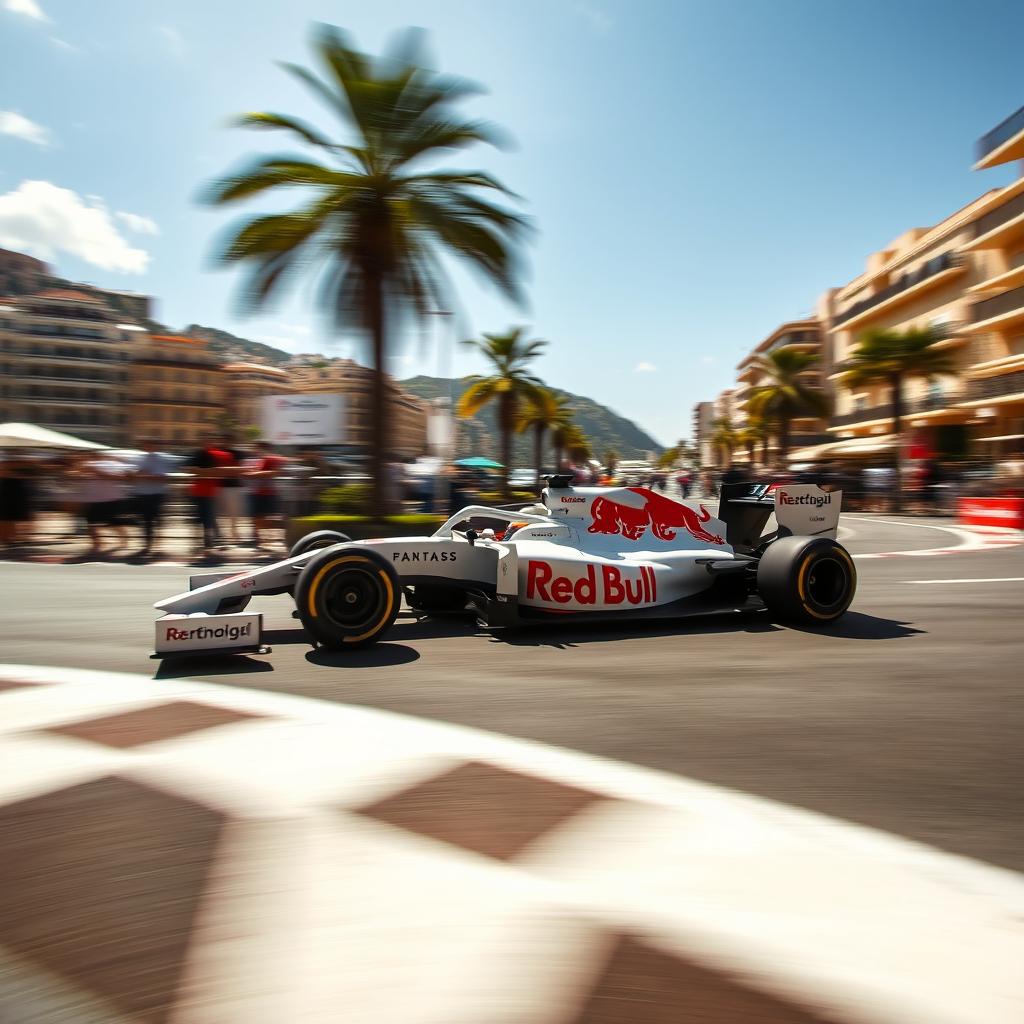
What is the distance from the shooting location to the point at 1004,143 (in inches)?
1294

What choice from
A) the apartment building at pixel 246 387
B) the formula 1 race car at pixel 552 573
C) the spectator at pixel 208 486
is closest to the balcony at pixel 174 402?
the apartment building at pixel 246 387

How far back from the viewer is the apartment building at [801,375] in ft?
206

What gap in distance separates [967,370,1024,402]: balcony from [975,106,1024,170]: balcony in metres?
9.59

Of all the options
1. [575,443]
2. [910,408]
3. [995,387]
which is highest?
[575,443]

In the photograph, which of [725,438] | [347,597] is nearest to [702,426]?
[725,438]

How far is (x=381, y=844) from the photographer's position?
6.91ft

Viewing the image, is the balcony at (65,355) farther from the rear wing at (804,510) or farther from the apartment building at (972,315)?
the rear wing at (804,510)

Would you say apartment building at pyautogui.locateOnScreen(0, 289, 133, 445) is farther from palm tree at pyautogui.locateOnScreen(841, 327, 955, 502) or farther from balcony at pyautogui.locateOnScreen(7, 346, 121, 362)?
palm tree at pyautogui.locateOnScreen(841, 327, 955, 502)

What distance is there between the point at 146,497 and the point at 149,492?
9 cm

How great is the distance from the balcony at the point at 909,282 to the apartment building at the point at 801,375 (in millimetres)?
4562

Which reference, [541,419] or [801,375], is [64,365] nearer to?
[541,419]

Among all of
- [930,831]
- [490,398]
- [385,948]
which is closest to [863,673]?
[930,831]

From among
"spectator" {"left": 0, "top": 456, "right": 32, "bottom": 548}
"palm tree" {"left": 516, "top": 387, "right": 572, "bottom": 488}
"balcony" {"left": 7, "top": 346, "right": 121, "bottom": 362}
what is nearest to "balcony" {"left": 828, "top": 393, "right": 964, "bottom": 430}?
"palm tree" {"left": 516, "top": 387, "right": 572, "bottom": 488}

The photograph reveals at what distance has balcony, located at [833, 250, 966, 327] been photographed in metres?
37.8
